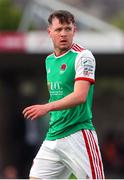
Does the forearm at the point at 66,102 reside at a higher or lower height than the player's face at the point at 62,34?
lower

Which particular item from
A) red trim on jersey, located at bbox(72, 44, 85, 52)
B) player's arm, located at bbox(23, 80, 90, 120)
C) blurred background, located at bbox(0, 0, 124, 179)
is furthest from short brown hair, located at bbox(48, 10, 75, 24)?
blurred background, located at bbox(0, 0, 124, 179)

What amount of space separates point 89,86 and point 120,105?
760 inches

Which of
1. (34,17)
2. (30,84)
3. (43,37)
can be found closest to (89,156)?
→ (43,37)

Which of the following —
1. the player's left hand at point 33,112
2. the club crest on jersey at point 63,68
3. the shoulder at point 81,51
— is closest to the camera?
the player's left hand at point 33,112

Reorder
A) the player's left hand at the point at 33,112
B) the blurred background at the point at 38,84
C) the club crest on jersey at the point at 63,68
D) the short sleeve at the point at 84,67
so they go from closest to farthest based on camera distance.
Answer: the player's left hand at the point at 33,112 → the short sleeve at the point at 84,67 → the club crest on jersey at the point at 63,68 → the blurred background at the point at 38,84

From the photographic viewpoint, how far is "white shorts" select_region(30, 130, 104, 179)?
7.53 meters

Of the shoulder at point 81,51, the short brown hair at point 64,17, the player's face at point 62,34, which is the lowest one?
the shoulder at point 81,51

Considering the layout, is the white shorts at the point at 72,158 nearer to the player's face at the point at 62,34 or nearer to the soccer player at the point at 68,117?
the soccer player at the point at 68,117

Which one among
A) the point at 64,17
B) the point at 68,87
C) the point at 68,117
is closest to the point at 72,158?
the point at 68,117

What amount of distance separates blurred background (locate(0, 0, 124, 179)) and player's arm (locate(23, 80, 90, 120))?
831 centimetres

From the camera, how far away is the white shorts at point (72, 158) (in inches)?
296

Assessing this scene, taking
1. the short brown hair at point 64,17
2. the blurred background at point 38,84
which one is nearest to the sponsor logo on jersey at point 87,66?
the short brown hair at point 64,17

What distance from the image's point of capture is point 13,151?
73.0 feet

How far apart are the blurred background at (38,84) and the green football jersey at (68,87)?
7.85 m
